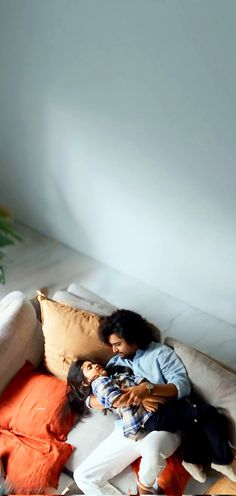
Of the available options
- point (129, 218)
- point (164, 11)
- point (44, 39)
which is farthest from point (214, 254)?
point (44, 39)

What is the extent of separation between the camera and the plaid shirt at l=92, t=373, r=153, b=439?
1881 mm

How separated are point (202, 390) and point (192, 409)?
87mm

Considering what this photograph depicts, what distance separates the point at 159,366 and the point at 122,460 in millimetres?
359

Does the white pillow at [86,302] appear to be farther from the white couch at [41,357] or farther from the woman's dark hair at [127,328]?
the woman's dark hair at [127,328]

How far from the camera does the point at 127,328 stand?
2.04 meters

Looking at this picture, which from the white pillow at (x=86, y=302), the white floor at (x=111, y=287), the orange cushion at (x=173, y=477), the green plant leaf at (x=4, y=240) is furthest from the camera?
the white floor at (x=111, y=287)

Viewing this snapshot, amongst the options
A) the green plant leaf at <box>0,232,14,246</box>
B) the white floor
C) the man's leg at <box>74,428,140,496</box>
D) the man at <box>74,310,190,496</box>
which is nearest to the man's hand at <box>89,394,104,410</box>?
the man at <box>74,310,190,496</box>

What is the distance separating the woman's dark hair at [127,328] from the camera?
6.71 feet

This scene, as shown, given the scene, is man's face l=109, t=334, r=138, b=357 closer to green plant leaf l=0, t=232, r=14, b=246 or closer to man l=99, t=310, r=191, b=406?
man l=99, t=310, r=191, b=406

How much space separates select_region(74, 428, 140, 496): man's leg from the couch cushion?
0.47m

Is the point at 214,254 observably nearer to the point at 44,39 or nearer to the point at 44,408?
the point at 44,408

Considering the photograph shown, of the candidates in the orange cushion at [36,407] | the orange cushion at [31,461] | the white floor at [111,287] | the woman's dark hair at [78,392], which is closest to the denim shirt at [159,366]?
the woman's dark hair at [78,392]

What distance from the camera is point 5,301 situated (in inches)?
89.0

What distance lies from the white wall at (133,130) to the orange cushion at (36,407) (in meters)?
1.10
